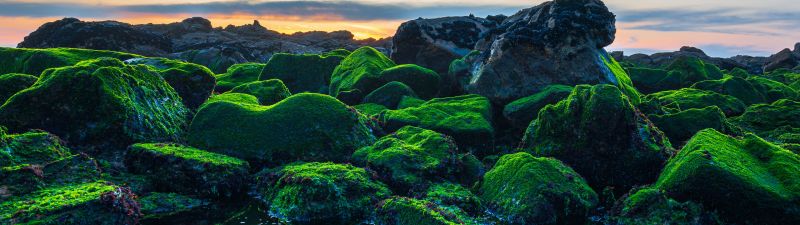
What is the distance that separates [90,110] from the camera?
63.1ft

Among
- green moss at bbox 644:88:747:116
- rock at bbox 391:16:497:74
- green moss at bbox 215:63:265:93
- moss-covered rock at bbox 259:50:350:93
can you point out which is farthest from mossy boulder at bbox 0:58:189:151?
rock at bbox 391:16:497:74

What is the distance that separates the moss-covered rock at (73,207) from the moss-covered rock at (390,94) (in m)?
18.3

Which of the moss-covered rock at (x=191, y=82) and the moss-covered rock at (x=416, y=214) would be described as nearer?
the moss-covered rock at (x=416, y=214)

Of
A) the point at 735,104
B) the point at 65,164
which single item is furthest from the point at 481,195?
the point at 735,104

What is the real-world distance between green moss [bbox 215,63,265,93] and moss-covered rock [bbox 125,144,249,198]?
64.6 feet

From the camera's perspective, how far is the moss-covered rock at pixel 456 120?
23.0 meters

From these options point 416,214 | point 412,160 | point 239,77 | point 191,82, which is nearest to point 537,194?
point 416,214

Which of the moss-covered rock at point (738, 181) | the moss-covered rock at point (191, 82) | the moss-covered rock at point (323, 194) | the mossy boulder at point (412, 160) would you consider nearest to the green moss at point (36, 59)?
the moss-covered rock at point (191, 82)

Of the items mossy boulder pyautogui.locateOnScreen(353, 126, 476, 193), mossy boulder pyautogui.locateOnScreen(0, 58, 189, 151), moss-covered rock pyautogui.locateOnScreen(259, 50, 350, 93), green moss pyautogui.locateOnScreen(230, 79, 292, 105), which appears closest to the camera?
mossy boulder pyautogui.locateOnScreen(353, 126, 476, 193)

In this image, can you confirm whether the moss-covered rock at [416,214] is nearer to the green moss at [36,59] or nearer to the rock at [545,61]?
the rock at [545,61]

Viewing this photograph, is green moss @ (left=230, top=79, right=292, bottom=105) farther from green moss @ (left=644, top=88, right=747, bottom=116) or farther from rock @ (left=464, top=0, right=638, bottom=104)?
green moss @ (left=644, top=88, right=747, bottom=116)

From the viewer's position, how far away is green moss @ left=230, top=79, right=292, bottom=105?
28.2 metres

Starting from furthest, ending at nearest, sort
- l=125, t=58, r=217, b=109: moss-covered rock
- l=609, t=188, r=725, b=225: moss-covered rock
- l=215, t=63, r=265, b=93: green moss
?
l=215, t=63, r=265, b=93: green moss, l=125, t=58, r=217, b=109: moss-covered rock, l=609, t=188, r=725, b=225: moss-covered rock

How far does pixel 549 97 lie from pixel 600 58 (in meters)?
8.03
